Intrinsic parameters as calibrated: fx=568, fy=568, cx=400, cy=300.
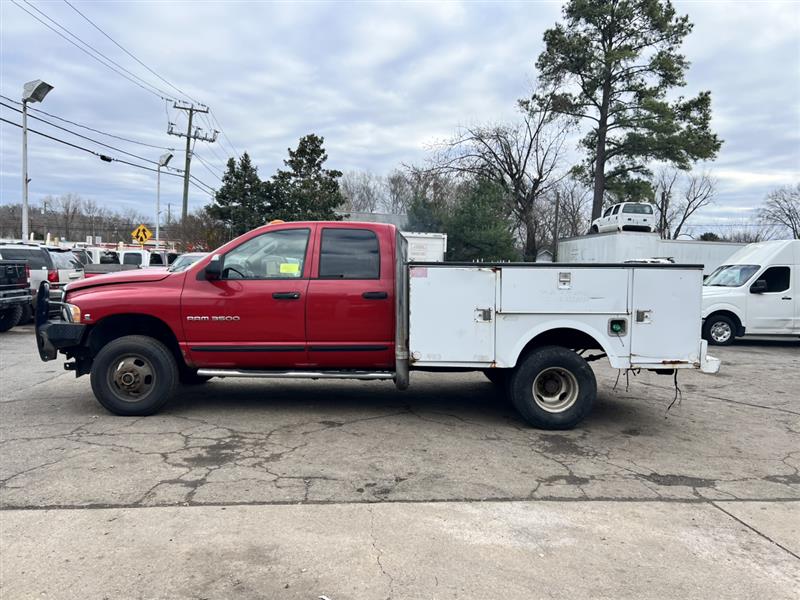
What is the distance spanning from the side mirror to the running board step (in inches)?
38.9

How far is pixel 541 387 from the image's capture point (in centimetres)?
589

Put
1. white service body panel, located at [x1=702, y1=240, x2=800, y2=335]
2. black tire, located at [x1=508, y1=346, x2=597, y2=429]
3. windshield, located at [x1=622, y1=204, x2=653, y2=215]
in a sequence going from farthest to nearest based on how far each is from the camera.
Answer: windshield, located at [x1=622, y1=204, x2=653, y2=215], white service body panel, located at [x1=702, y1=240, x2=800, y2=335], black tire, located at [x1=508, y1=346, x2=597, y2=429]

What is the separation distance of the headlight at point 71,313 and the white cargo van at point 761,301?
12814mm

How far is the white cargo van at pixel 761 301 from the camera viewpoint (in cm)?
1336

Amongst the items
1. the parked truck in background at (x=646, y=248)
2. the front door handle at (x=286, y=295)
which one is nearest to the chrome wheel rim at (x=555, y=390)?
the front door handle at (x=286, y=295)

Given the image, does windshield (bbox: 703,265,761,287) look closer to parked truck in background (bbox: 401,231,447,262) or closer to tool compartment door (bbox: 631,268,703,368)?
tool compartment door (bbox: 631,268,703,368)

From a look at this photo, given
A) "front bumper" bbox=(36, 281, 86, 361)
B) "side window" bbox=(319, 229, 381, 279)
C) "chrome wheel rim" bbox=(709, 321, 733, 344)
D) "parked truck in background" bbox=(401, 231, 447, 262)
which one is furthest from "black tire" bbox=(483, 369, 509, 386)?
"parked truck in background" bbox=(401, 231, 447, 262)

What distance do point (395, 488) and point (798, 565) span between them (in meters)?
2.56

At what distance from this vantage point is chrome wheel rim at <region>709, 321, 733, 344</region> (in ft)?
44.7

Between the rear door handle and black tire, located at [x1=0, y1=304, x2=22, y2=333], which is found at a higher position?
the rear door handle

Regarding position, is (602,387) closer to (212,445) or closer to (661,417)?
(661,417)

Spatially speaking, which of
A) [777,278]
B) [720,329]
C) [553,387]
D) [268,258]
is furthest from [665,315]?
[777,278]

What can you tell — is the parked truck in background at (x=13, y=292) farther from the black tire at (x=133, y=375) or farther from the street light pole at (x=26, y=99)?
the street light pole at (x=26, y=99)

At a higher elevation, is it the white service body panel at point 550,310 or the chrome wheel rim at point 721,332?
the white service body panel at point 550,310
